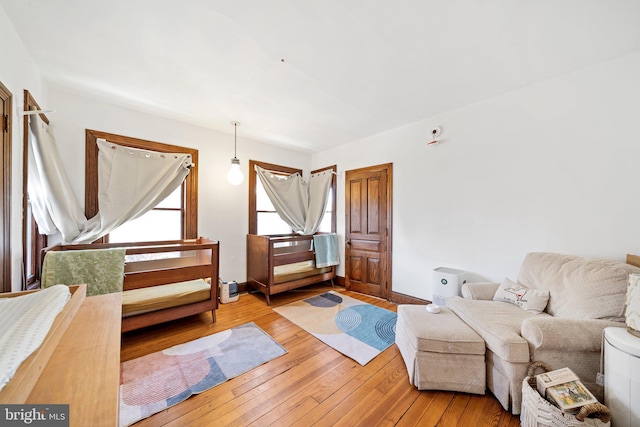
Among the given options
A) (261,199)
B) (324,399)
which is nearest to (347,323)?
(324,399)

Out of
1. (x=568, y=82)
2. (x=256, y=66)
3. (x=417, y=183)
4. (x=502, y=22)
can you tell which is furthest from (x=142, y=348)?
(x=568, y=82)

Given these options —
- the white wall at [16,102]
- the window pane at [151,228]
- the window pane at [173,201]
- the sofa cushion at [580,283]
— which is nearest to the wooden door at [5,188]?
the white wall at [16,102]

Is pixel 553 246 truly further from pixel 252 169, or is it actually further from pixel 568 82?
pixel 252 169

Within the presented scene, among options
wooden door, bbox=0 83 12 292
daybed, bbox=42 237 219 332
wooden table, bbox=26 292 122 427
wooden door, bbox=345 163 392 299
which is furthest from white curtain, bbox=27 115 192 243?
wooden door, bbox=345 163 392 299

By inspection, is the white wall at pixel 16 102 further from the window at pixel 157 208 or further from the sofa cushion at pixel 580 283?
the sofa cushion at pixel 580 283

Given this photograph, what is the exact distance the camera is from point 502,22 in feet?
5.15

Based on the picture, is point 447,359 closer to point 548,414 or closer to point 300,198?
point 548,414

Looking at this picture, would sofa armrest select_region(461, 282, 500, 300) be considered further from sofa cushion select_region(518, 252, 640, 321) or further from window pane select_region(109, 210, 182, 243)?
window pane select_region(109, 210, 182, 243)

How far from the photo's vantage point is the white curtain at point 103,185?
2.09 metres

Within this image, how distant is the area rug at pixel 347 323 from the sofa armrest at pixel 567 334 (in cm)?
118

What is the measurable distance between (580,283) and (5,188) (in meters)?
4.20

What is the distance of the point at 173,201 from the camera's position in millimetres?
3213

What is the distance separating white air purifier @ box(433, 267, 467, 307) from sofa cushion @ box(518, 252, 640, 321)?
0.57m

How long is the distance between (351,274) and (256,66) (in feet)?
10.6
